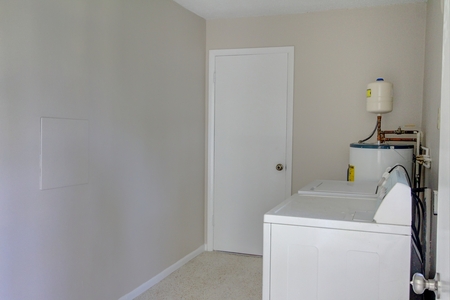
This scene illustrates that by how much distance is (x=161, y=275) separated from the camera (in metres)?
3.05

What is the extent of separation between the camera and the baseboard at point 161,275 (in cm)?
271

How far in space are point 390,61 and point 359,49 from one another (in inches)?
10.8

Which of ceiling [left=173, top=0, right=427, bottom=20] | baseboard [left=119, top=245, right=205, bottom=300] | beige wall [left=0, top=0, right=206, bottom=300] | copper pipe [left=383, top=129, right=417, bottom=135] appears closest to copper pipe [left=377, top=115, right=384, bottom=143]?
copper pipe [left=383, top=129, right=417, bottom=135]

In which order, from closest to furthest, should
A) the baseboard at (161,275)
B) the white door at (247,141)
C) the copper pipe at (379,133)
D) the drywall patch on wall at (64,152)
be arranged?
the drywall patch on wall at (64,152) < the baseboard at (161,275) < the copper pipe at (379,133) < the white door at (247,141)

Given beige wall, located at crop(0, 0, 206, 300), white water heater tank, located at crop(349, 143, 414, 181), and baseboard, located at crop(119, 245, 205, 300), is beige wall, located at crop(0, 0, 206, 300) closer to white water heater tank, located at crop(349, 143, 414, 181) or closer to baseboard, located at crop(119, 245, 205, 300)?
baseboard, located at crop(119, 245, 205, 300)

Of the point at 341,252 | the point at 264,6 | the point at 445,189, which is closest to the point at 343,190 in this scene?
the point at 341,252

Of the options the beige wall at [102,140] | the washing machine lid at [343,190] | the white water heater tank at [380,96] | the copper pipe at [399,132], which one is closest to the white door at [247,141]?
the beige wall at [102,140]

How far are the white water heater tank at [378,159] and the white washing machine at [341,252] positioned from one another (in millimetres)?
1114

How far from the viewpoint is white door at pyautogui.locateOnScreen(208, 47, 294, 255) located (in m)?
3.54

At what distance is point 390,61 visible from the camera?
3.20 m

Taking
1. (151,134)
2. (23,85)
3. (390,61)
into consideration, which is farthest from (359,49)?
(23,85)

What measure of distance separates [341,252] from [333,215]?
17 cm

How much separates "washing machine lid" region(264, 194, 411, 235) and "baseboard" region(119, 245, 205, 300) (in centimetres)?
145

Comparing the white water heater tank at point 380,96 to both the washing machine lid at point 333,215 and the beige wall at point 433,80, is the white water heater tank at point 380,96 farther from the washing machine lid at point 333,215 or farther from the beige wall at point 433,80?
the washing machine lid at point 333,215
